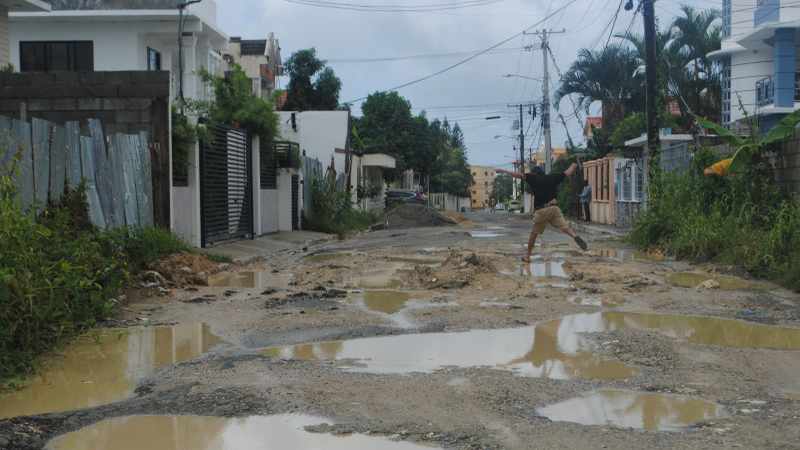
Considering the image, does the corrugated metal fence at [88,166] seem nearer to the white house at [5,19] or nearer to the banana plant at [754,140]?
the white house at [5,19]

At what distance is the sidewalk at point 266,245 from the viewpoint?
14.8 metres

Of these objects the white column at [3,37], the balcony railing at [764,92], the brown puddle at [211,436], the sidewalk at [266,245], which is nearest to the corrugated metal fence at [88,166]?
the sidewalk at [266,245]

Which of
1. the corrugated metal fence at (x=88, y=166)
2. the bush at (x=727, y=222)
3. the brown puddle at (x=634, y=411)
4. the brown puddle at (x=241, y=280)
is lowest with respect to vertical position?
the brown puddle at (x=634, y=411)

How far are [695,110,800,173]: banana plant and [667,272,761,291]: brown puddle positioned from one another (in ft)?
9.42

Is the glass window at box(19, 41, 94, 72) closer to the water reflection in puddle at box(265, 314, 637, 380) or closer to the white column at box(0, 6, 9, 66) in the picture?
the white column at box(0, 6, 9, 66)

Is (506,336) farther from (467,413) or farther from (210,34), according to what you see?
(210,34)

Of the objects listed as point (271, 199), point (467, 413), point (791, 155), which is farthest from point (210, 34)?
point (467, 413)

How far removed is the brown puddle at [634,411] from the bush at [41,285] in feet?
12.3

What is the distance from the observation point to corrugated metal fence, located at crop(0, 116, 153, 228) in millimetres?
8672

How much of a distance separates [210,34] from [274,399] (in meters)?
21.2

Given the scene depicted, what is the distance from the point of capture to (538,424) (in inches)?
170

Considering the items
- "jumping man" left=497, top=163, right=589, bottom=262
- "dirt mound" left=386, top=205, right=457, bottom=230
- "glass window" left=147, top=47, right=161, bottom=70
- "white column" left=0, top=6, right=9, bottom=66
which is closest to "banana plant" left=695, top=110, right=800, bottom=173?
"jumping man" left=497, top=163, right=589, bottom=262

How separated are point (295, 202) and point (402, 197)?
25190mm

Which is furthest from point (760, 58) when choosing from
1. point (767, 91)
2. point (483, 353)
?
point (483, 353)
